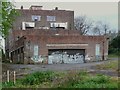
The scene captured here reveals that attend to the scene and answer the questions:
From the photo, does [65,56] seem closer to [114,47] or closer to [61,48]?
[61,48]

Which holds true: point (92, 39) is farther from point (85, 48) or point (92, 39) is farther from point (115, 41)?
point (115, 41)

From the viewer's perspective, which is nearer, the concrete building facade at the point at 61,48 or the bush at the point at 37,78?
the bush at the point at 37,78

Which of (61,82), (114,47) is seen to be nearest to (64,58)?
(114,47)

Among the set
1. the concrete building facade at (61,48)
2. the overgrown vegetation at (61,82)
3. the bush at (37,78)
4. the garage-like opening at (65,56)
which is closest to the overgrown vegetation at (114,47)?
the concrete building facade at (61,48)

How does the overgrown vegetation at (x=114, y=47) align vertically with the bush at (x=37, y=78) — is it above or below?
above

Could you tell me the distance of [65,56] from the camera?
57719 millimetres

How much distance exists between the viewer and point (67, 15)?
86.2 m

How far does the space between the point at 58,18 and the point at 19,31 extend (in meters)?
16.0

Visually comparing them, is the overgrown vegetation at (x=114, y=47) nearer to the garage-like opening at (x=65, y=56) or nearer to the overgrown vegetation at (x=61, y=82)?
the garage-like opening at (x=65, y=56)

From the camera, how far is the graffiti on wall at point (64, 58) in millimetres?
57156

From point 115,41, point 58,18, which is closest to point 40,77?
point 115,41

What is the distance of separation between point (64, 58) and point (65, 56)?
0.39 m

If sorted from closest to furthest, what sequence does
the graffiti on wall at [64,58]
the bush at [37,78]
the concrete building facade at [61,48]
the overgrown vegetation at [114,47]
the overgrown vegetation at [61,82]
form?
the overgrown vegetation at [61,82] → the bush at [37,78] → the concrete building facade at [61,48] → the graffiti on wall at [64,58] → the overgrown vegetation at [114,47]

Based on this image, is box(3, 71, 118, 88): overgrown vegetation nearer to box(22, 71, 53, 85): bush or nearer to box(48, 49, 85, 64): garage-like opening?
box(22, 71, 53, 85): bush
